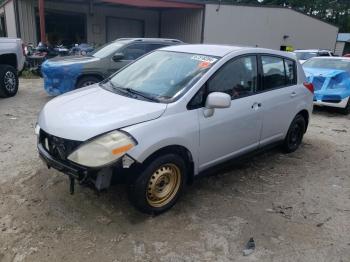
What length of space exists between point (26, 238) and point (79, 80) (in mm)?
5720

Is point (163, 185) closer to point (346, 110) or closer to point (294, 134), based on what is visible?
point (294, 134)

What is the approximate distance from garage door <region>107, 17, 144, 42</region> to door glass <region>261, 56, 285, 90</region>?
17.6 m

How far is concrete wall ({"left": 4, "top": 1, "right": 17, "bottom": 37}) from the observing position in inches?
716

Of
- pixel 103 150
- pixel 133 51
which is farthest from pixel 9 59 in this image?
pixel 103 150

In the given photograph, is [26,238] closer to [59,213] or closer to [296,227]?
[59,213]

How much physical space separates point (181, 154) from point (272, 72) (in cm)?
201

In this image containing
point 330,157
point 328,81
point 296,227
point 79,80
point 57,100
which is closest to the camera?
point 296,227

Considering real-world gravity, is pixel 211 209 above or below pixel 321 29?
below

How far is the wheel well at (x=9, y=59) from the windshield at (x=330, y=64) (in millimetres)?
8181

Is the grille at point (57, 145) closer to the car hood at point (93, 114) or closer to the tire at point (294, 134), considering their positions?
the car hood at point (93, 114)

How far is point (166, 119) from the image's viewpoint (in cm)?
339

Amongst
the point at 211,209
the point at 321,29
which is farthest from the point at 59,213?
the point at 321,29

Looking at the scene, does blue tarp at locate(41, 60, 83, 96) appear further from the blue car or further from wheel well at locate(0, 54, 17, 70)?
the blue car

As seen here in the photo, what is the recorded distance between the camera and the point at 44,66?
8430mm
